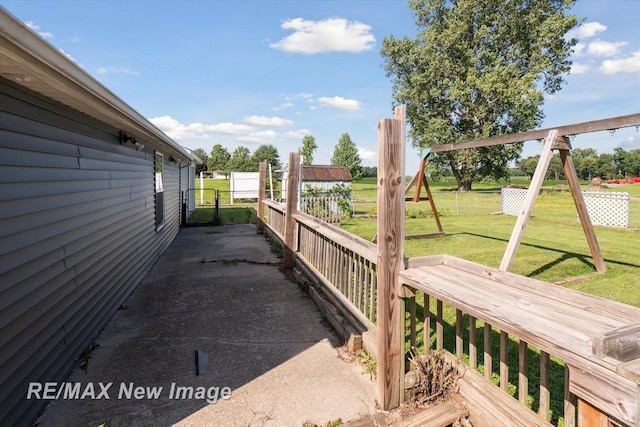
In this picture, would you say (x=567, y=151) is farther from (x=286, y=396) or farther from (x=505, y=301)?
(x=286, y=396)

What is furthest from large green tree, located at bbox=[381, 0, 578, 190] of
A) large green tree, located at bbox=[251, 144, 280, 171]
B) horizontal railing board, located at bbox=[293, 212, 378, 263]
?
large green tree, located at bbox=[251, 144, 280, 171]

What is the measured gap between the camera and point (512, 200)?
13516 mm

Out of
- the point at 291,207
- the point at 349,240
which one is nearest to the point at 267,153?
the point at 291,207

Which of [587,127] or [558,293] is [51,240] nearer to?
[558,293]

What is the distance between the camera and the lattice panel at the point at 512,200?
13.1m

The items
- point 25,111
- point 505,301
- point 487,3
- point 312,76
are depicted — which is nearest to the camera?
point 505,301

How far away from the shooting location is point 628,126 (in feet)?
11.3

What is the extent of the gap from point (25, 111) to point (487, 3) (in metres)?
24.2

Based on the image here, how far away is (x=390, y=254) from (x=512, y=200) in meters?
13.6

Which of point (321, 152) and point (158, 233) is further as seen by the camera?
point (321, 152)

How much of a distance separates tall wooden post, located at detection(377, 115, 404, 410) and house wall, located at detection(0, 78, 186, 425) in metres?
2.22

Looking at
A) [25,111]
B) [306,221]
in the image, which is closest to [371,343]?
[306,221]

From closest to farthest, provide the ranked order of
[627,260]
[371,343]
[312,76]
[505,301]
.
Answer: [505,301], [371,343], [627,260], [312,76]

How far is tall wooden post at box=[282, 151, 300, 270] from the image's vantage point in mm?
5340
